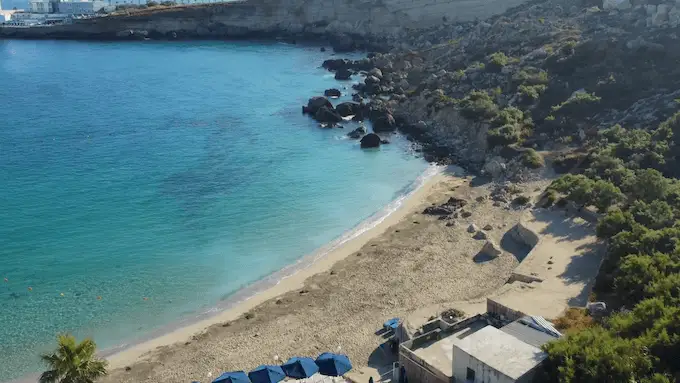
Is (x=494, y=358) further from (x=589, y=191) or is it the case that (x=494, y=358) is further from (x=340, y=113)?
(x=340, y=113)

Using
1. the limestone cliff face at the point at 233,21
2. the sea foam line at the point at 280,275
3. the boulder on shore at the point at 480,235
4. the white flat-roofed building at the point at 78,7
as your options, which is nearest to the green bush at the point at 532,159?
the sea foam line at the point at 280,275

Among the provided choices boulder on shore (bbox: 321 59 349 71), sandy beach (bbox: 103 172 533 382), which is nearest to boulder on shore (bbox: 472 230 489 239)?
sandy beach (bbox: 103 172 533 382)

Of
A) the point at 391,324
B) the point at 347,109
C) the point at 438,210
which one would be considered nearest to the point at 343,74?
the point at 347,109

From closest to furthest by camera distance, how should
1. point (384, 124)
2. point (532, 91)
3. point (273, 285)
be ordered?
point (273, 285) → point (532, 91) → point (384, 124)

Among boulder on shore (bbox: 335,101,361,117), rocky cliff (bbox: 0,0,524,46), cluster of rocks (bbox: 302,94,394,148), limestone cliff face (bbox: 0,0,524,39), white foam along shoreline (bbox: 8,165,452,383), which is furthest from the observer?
limestone cliff face (bbox: 0,0,524,39)

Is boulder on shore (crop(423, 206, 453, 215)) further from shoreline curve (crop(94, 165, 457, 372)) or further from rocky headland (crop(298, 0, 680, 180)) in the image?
rocky headland (crop(298, 0, 680, 180))

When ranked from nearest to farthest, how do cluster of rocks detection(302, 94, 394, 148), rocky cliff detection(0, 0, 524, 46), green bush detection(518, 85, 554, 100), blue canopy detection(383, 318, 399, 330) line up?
blue canopy detection(383, 318, 399, 330), green bush detection(518, 85, 554, 100), cluster of rocks detection(302, 94, 394, 148), rocky cliff detection(0, 0, 524, 46)

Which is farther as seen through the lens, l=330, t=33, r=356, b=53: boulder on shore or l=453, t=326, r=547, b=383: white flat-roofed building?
l=330, t=33, r=356, b=53: boulder on shore
